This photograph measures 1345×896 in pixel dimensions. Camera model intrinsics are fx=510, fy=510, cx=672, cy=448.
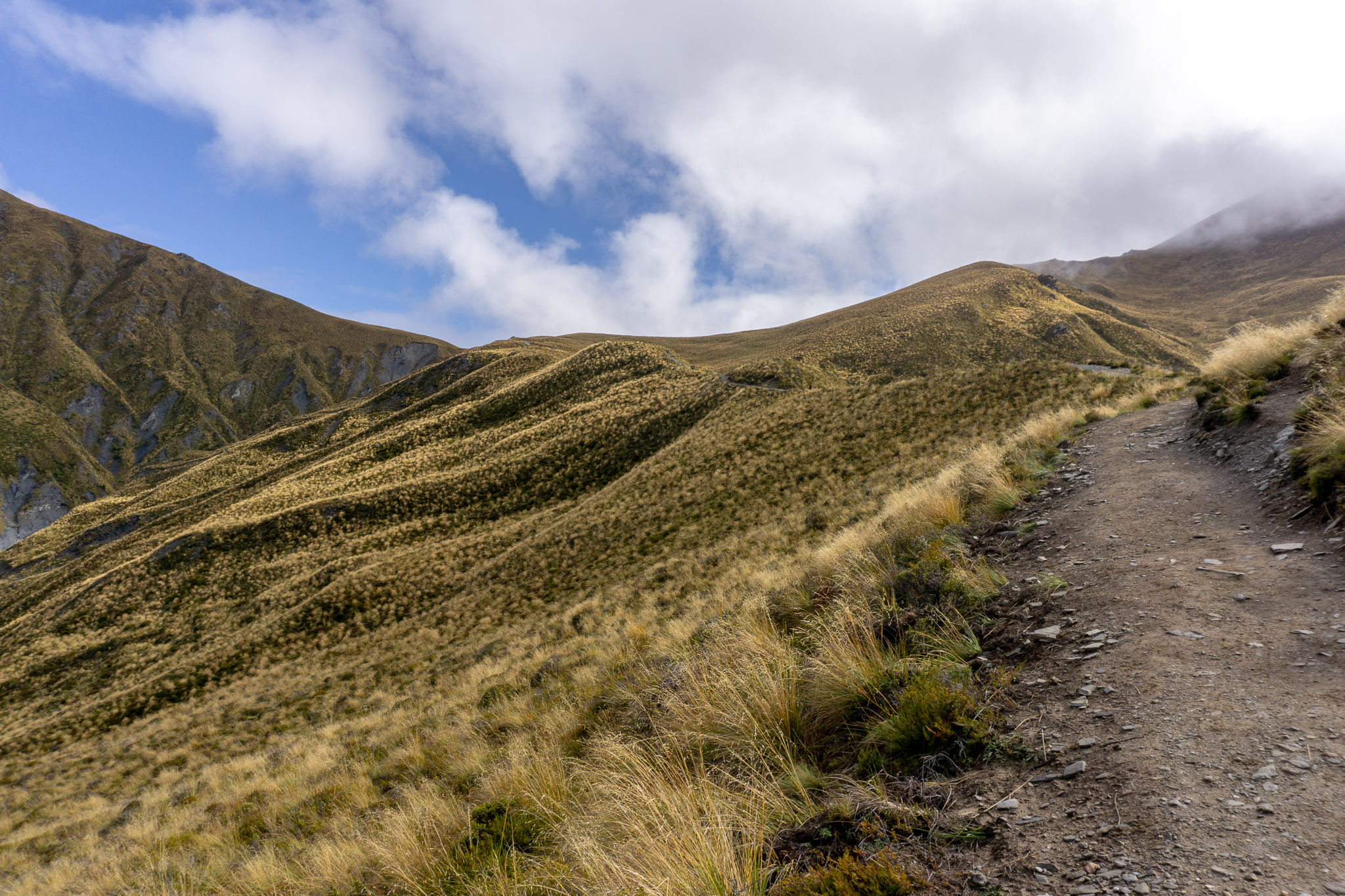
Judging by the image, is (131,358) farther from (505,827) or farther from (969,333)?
(969,333)

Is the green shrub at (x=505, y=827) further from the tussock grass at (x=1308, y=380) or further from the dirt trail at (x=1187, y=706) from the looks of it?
the tussock grass at (x=1308, y=380)

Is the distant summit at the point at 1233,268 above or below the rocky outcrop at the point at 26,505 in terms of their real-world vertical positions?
above

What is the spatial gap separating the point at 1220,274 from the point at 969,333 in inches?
4131

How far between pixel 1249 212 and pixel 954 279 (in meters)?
131

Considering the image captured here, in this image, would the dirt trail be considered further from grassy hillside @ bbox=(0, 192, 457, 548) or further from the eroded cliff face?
the eroded cliff face

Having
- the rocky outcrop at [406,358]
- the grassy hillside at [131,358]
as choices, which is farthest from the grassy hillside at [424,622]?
the rocky outcrop at [406,358]

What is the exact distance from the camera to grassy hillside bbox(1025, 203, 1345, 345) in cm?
8438

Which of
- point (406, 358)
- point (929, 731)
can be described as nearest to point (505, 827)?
point (929, 731)

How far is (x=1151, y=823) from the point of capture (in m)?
2.17

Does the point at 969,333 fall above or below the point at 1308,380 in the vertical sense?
above

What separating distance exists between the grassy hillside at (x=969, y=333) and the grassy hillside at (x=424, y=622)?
31.3m

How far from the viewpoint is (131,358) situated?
128 metres

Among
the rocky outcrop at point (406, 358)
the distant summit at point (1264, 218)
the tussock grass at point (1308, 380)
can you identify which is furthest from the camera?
the rocky outcrop at point (406, 358)

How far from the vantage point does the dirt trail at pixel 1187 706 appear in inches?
78.6
